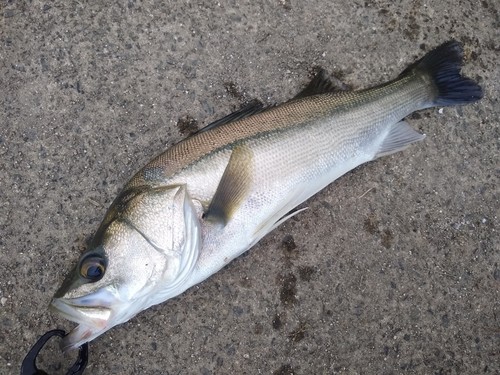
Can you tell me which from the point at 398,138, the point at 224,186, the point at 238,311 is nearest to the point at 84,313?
the point at 224,186

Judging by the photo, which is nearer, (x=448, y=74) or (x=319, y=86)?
(x=319, y=86)

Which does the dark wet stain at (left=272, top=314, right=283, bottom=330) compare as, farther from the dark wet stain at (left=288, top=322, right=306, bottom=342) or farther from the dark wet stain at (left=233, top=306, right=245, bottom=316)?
the dark wet stain at (left=233, top=306, right=245, bottom=316)

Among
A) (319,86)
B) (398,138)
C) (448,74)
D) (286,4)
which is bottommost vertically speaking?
(398,138)

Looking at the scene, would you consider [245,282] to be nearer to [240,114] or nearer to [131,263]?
[131,263]

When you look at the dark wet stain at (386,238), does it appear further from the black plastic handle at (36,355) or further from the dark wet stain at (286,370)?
the black plastic handle at (36,355)

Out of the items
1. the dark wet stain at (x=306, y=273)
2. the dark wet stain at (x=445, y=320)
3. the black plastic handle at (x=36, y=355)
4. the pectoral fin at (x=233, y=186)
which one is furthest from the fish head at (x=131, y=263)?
the dark wet stain at (x=445, y=320)

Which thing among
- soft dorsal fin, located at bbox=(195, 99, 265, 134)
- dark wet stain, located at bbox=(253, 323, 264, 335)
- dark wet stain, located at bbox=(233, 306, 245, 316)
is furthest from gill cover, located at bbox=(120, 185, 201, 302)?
dark wet stain, located at bbox=(253, 323, 264, 335)
